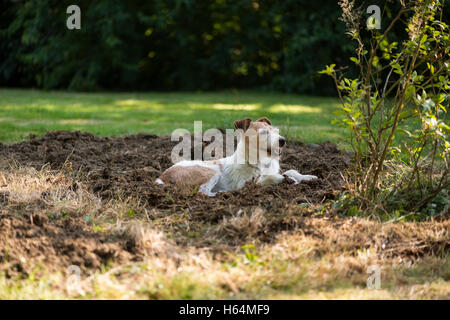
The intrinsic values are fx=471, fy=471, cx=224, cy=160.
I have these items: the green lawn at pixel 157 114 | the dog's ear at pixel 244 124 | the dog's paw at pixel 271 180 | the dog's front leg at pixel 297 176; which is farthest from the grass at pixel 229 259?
the green lawn at pixel 157 114

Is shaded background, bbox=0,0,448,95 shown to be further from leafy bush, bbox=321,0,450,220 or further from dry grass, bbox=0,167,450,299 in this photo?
dry grass, bbox=0,167,450,299

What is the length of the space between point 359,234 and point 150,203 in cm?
214

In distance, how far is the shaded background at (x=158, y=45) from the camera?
56.9 ft

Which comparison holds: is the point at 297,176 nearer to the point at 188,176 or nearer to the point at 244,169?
the point at 244,169

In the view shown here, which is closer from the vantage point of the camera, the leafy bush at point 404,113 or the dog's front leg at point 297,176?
the leafy bush at point 404,113

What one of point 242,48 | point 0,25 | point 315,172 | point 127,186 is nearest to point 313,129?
point 315,172

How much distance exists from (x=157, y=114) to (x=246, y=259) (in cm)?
859

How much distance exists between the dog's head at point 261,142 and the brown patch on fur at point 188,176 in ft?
1.76

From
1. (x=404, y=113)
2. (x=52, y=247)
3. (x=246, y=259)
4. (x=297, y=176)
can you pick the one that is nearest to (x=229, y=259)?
(x=246, y=259)

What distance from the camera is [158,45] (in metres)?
19.1

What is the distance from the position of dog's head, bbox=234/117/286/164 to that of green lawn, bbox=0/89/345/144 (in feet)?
7.04

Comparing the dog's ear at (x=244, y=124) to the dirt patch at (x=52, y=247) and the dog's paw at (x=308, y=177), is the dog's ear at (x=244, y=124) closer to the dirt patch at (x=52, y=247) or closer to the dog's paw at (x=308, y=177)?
the dog's paw at (x=308, y=177)

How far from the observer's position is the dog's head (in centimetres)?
543
